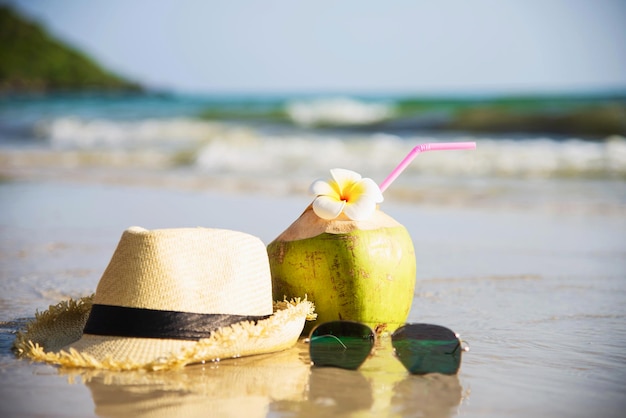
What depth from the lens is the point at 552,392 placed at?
9.60 feet

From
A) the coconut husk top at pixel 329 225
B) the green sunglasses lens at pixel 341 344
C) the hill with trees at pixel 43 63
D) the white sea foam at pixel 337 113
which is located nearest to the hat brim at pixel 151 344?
the green sunglasses lens at pixel 341 344

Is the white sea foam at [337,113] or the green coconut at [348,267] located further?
the white sea foam at [337,113]

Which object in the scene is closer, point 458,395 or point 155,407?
point 155,407

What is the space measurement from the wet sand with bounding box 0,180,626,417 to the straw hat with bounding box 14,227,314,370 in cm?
8

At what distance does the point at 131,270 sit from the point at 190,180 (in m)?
8.40

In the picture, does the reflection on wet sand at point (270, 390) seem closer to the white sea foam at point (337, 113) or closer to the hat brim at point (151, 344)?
the hat brim at point (151, 344)

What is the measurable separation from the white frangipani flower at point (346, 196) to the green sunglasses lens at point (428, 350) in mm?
582

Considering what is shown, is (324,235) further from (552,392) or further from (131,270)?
(552,392)

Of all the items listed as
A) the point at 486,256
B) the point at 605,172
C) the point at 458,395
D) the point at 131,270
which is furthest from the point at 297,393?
the point at 605,172

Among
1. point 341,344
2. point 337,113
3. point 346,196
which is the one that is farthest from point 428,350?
point 337,113

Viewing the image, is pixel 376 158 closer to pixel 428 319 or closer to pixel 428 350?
pixel 428 319

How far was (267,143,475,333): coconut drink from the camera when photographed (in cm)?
340

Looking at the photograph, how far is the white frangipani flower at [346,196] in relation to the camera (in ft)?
11.3

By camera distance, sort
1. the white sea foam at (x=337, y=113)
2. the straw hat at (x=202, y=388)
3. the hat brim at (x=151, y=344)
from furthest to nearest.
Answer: the white sea foam at (x=337, y=113) → the hat brim at (x=151, y=344) → the straw hat at (x=202, y=388)
